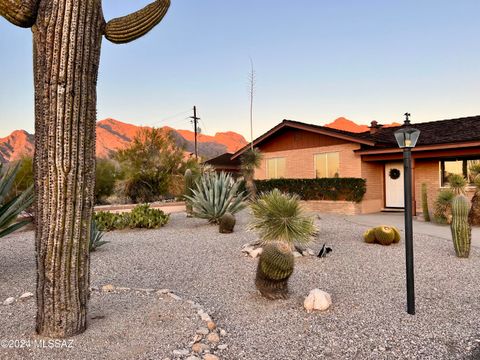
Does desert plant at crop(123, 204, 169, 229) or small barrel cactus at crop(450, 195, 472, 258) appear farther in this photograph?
desert plant at crop(123, 204, 169, 229)

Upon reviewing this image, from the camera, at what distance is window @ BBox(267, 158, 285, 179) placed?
19703mm

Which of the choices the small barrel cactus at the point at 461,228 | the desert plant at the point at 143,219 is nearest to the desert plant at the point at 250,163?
the desert plant at the point at 143,219

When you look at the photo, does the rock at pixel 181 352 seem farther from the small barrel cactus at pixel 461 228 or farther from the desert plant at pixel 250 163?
the desert plant at pixel 250 163

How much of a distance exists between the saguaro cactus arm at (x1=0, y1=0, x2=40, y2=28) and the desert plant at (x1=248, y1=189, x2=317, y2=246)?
5171 mm

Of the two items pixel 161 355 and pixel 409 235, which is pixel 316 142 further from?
pixel 161 355

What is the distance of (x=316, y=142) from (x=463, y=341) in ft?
48.8

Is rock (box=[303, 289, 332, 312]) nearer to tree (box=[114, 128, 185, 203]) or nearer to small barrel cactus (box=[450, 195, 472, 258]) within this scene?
small barrel cactus (box=[450, 195, 472, 258])

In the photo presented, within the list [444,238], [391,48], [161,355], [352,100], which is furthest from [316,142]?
[161,355]

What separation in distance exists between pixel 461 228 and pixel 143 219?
27.2 feet

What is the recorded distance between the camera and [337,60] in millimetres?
14969

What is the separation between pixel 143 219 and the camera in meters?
11.2

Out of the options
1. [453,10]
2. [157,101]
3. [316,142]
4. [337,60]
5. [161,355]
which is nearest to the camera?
[161,355]

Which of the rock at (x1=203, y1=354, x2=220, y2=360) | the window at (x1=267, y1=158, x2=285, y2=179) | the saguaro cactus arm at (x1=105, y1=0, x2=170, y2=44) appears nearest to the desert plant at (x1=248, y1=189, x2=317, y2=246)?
the rock at (x1=203, y1=354, x2=220, y2=360)

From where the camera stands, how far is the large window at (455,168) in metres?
15.1
